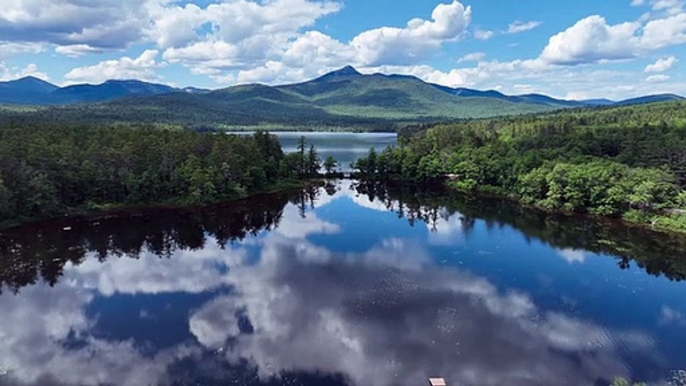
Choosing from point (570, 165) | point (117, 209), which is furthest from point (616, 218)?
point (117, 209)

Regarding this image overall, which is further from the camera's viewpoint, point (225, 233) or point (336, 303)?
point (225, 233)

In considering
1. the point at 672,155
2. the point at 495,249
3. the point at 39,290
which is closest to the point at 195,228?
the point at 39,290

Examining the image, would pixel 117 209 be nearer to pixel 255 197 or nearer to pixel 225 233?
pixel 225 233

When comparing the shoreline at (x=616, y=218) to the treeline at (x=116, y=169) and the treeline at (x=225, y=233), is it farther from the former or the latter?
the treeline at (x=116, y=169)

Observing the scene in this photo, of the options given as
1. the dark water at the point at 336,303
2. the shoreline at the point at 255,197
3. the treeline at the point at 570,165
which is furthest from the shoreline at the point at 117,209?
the treeline at the point at 570,165

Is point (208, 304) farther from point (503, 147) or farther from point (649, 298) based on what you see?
point (503, 147)
